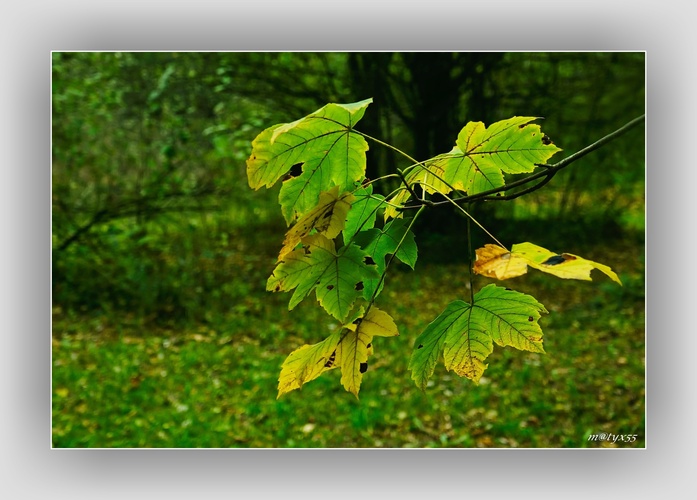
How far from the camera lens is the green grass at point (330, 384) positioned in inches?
93.0

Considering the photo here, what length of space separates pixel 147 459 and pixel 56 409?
2.86 feet

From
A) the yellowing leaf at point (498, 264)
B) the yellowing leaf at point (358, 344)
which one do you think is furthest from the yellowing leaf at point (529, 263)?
the yellowing leaf at point (358, 344)

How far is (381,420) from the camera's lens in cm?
241

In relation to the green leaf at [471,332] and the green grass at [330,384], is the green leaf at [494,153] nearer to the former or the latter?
the green leaf at [471,332]

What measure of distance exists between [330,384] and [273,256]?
5.28ft

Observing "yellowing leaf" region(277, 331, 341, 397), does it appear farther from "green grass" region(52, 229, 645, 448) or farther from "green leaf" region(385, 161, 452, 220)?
"green grass" region(52, 229, 645, 448)

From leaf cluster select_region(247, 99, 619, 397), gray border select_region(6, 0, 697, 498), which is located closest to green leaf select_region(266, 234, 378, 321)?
leaf cluster select_region(247, 99, 619, 397)

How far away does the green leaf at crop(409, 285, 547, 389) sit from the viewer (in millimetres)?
486

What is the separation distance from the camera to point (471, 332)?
49 cm

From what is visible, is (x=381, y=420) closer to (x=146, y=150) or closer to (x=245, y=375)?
(x=245, y=375)

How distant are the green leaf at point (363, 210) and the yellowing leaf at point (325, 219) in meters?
0.02
